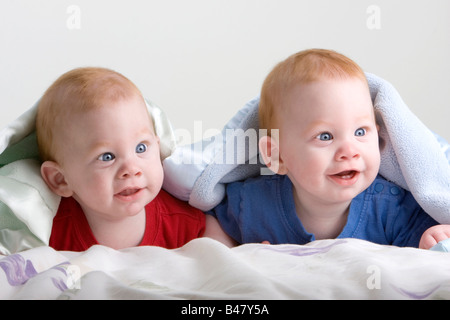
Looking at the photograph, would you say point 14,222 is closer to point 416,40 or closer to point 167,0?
point 167,0

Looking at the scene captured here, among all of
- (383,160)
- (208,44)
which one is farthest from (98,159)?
(208,44)

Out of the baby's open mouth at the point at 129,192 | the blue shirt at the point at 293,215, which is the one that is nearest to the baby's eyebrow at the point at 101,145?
the baby's open mouth at the point at 129,192

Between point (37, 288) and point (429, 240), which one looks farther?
point (429, 240)

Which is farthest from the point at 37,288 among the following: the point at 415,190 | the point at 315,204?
the point at 415,190

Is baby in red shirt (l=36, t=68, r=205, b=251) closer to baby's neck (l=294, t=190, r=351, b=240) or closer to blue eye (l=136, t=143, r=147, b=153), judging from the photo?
blue eye (l=136, t=143, r=147, b=153)

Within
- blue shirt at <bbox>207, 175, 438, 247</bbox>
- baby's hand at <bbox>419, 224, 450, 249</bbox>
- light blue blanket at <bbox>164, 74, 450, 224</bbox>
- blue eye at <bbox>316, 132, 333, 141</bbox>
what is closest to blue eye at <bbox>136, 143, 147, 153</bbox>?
light blue blanket at <bbox>164, 74, 450, 224</bbox>

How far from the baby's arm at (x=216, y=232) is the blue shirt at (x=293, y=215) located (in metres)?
0.01

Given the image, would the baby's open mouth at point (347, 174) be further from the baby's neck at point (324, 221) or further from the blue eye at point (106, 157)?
the blue eye at point (106, 157)

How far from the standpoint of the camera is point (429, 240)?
4.44 ft

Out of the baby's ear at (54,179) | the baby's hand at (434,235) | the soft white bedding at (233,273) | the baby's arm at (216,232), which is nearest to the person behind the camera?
the soft white bedding at (233,273)

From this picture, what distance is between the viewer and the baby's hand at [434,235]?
1.35 meters

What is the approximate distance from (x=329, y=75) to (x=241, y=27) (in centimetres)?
137

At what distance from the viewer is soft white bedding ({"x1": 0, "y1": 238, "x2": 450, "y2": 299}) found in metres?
0.95

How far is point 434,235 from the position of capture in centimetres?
137
